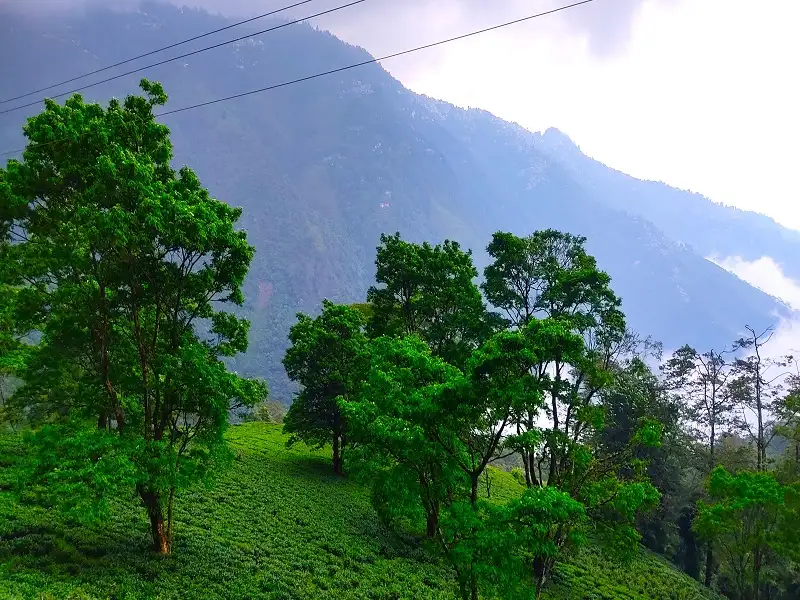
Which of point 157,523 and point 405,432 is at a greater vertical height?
point 405,432

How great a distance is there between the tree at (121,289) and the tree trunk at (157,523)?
0.13 ft

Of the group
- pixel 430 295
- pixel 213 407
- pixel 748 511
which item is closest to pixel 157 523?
pixel 213 407

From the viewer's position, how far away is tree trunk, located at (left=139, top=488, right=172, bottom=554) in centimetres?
1501

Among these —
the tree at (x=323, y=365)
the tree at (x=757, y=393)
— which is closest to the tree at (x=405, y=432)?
the tree at (x=323, y=365)

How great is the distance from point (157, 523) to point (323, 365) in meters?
16.3

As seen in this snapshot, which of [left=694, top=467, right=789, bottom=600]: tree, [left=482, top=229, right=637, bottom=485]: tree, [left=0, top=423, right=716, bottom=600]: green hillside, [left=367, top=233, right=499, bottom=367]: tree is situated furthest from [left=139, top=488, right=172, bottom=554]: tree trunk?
[left=694, top=467, right=789, bottom=600]: tree

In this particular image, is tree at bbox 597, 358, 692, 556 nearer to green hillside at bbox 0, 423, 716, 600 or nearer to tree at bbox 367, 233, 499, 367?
green hillside at bbox 0, 423, 716, 600

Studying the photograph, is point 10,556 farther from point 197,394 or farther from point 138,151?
point 138,151

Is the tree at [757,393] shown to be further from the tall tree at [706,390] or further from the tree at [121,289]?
the tree at [121,289]

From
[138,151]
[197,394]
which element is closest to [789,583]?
[197,394]

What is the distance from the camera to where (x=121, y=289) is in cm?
1521

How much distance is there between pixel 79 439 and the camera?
1269 cm

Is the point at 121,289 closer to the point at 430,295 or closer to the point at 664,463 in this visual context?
the point at 430,295

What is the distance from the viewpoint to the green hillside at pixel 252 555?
1347 centimetres
